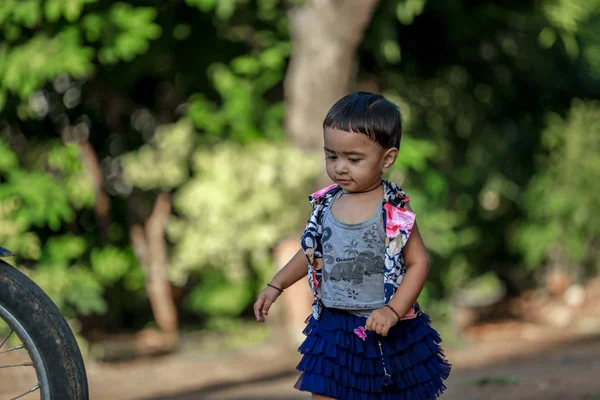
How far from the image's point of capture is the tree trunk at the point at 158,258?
9.02 meters

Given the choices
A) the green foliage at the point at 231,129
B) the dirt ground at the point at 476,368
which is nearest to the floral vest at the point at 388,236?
the dirt ground at the point at 476,368

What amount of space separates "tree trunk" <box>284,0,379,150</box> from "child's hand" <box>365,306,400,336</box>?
16.7 feet

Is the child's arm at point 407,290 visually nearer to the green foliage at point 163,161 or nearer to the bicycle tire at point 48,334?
the bicycle tire at point 48,334

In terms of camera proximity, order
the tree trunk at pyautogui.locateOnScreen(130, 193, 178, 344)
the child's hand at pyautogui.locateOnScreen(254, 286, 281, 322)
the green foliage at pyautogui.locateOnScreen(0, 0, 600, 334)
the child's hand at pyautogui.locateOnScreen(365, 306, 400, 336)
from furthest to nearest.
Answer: the tree trunk at pyautogui.locateOnScreen(130, 193, 178, 344), the green foliage at pyautogui.locateOnScreen(0, 0, 600, 334), the child's hand at pyautogui.locateOnScreen(254, 286, 281, 322), the child's hand at pyautogui.locateOnScreen(365, 306, 400, 336)

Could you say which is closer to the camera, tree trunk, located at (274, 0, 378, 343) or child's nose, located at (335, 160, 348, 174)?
child's nose, located at (335, 160, 348, 174)

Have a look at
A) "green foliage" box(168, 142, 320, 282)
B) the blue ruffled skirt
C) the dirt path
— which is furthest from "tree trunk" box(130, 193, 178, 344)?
the blue ruffled skirt

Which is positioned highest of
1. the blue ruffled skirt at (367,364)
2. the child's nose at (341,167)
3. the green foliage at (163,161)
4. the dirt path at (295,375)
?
the green foliage at (163,161)

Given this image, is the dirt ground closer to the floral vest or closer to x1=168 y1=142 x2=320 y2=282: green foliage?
x1=168 y1=142 x2=320 y2=282: green foliage

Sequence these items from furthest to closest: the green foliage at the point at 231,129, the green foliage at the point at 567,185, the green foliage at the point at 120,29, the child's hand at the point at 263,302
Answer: the green foliage at the point at 567,185
the green foliage at the point at 231,129
the green foliage at the point at 120,29
the child's hand at the point at 263,302

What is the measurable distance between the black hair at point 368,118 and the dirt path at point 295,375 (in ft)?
7.89

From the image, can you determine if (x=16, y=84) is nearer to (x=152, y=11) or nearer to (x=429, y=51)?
(x=152, y=11)

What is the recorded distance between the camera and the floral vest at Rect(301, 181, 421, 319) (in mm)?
3000

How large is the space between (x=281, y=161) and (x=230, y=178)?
1.46ft

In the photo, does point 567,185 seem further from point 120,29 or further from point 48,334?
point 48,334
